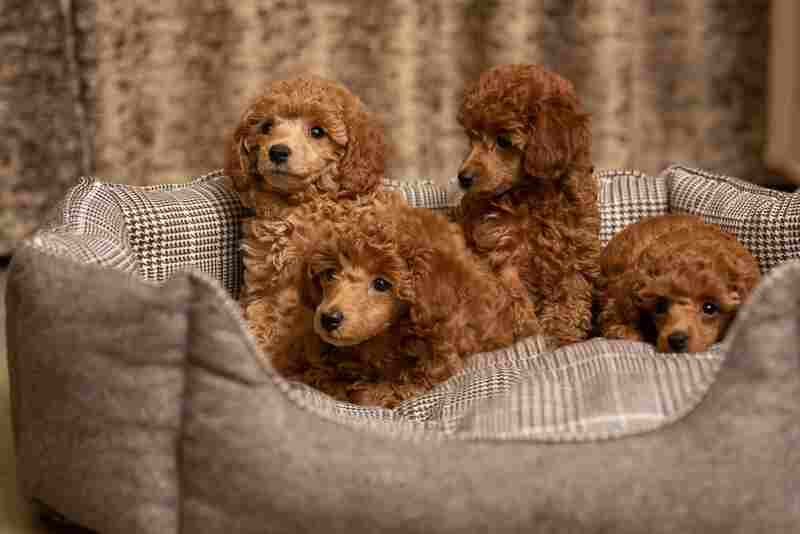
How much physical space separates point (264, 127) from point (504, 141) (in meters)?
0.61

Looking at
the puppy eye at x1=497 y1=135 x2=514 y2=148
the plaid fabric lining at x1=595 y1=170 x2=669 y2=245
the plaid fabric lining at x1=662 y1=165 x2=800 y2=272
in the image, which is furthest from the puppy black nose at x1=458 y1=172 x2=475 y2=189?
the plaid fabric lining at x1=662 y1=165 x2=800 y2=272

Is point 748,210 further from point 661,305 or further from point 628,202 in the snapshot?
point 661,305

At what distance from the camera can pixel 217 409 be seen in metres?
1.60

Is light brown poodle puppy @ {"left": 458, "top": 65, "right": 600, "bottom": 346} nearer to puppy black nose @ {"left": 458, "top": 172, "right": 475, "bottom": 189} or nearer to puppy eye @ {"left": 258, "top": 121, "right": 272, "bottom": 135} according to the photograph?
puppy black nose @ {"left": 458, "top": 172, "right": 475, "bottom": 189}

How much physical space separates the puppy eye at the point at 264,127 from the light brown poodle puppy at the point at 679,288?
3.09 feet

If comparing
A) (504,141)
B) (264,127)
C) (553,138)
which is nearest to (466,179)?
(504,141)

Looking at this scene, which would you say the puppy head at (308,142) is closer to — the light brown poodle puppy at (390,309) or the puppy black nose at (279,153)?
the puppy black nose at (279,153)

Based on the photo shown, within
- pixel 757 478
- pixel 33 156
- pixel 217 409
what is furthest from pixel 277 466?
pixel 33 156

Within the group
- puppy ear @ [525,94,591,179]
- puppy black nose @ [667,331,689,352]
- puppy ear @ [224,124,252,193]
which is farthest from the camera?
puppy ear @ [224,124,252,193]

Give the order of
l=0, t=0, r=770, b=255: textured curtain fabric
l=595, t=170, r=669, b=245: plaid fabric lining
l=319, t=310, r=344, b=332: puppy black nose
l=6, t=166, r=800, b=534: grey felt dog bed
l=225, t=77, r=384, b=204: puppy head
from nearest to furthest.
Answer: l=6, t=166, r=800, b=534: grey felt dog bed < l=319, t=310, r=344, b=332: puppy black nose < l=225, t=77, r=384, b=204: puppy head < l=595, t=170, r=669, b=245: plaid fabric lining < l=0, t=0, r=770, b=255: textured curtain fabric

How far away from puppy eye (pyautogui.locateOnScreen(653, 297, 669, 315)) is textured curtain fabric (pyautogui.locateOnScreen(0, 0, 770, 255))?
1.94 meters

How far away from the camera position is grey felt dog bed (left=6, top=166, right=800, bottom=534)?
157 centimetres

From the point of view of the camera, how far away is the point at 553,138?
2.25 m

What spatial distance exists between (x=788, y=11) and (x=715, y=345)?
2249 mm
